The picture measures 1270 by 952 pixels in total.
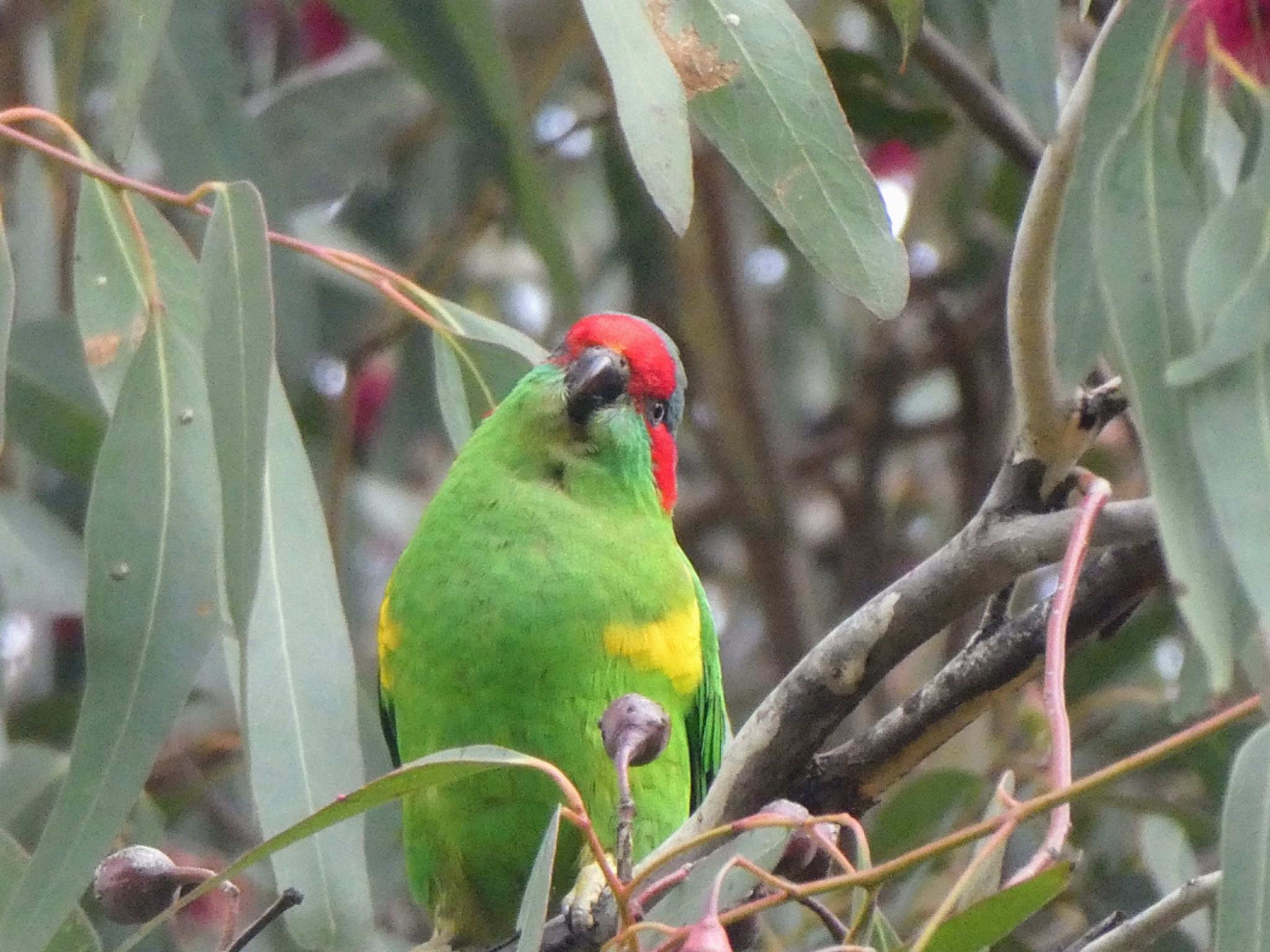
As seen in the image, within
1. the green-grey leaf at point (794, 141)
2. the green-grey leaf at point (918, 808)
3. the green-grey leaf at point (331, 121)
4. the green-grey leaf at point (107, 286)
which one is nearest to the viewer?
the green-grey leaf at point (794, 141)

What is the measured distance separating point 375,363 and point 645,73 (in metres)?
2.58

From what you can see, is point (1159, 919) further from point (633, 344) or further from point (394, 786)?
point (633, 344)

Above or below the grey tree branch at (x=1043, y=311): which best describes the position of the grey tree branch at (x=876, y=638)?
below

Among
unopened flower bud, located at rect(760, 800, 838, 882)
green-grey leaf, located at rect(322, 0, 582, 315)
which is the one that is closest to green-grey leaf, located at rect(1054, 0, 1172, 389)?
unopened flower bud, located at rect(760, 800, 838, 882)

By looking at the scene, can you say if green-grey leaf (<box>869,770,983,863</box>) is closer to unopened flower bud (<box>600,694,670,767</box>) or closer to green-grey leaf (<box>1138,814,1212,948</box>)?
green-grey leaf (<box>1138,814,1212,948</box>)

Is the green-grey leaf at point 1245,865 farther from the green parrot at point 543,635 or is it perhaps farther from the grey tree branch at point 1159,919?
the green parrot at point 543,635

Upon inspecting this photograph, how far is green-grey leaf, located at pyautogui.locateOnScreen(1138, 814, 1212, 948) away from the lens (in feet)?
7.52

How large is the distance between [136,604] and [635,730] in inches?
19.5

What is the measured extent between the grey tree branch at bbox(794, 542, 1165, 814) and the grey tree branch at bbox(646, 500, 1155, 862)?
0.14ft

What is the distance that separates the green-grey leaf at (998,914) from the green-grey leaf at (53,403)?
1.68m

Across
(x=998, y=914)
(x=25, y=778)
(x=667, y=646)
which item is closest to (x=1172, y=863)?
(x=667, y=646)

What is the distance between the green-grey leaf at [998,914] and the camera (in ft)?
3.73

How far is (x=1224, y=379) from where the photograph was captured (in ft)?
4.26

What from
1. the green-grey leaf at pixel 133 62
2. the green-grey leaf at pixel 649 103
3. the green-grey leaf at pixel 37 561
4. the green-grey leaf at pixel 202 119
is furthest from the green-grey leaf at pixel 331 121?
the green-grey leaf at pixel 649 103
